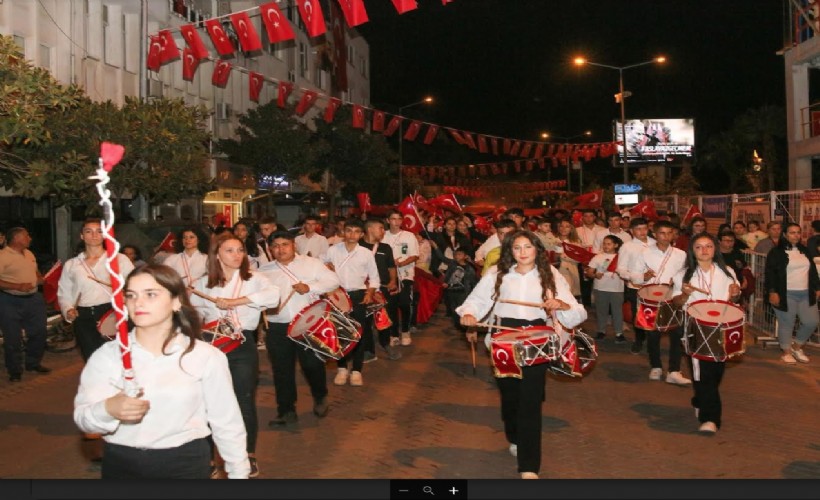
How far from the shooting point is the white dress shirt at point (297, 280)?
25.8ft

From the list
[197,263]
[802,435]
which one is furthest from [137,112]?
[802,435]

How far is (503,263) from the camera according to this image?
6.49 m

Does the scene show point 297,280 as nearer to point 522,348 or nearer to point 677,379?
point 522,348

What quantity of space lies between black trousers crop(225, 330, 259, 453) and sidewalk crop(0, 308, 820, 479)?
549mm

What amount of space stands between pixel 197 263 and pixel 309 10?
19.5 feet

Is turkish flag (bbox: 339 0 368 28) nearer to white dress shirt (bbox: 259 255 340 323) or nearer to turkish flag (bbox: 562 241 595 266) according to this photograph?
turkish flag (bbox: 562 241 595 266)

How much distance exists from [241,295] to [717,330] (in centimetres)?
387

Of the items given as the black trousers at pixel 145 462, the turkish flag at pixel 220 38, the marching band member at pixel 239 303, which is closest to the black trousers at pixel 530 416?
the marching band member at pixel 239 303

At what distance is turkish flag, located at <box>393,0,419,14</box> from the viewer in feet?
38.8

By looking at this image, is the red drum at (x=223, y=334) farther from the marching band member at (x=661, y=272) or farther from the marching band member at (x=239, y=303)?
the marching band member at (x=661, y=272)

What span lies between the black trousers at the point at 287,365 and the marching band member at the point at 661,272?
3936 millimetres

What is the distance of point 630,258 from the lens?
11109 mm

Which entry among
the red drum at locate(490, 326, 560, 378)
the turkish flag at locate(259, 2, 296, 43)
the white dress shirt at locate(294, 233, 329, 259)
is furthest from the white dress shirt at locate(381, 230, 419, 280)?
the red drum at locate(490, 326, 560, 378)

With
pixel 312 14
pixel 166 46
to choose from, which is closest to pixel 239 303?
pixel 312 14
